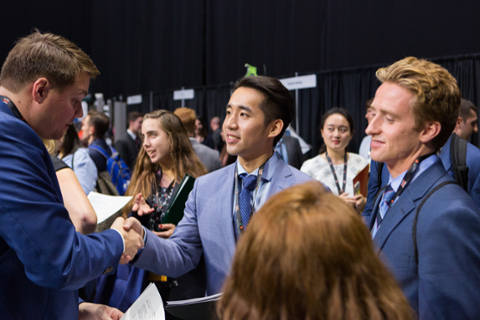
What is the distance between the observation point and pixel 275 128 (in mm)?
1934

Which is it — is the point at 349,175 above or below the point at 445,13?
below

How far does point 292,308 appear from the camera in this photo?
2.14 ft

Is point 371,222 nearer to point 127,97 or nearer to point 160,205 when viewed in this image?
point 160,205

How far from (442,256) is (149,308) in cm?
86

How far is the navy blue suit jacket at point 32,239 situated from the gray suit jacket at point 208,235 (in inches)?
19.5

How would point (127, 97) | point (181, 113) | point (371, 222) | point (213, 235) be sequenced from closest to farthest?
point (371, 222)
point (213, 235)
point (181, 113)
point (127, 97)

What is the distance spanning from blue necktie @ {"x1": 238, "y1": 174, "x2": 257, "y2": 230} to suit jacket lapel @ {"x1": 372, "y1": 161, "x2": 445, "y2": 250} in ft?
1.98

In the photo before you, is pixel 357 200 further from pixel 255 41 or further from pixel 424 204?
pixel 255 41

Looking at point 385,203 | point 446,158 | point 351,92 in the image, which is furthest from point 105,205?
point 351,92

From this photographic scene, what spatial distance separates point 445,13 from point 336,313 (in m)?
6.71

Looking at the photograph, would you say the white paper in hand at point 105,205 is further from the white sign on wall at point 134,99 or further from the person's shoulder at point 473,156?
the white sign on wall at point 134,99

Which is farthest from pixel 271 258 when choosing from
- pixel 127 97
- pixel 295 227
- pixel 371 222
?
pixel 127 97

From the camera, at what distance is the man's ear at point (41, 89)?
48.6 inches

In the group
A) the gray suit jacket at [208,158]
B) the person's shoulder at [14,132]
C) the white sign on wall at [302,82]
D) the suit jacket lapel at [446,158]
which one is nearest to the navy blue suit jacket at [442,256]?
the person's shoulder at [14,132]
